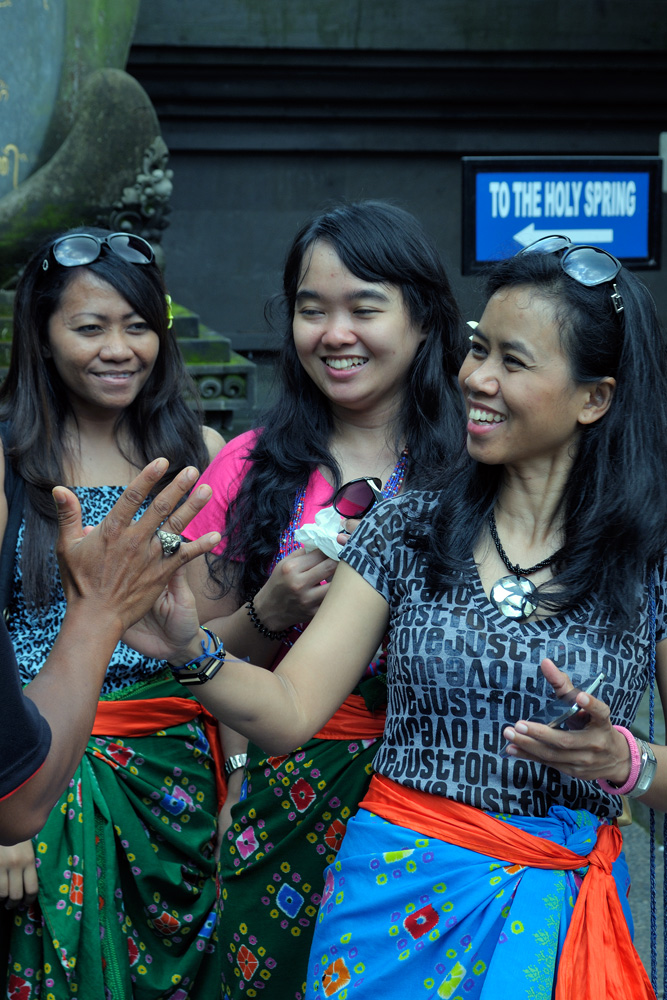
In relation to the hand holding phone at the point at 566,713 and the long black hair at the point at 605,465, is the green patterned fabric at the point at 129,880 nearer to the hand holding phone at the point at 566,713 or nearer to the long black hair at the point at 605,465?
the long black hair at the point at 605,465

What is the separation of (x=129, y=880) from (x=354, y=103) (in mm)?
7939

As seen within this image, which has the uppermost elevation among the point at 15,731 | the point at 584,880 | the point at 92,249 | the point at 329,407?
the point at 92,249

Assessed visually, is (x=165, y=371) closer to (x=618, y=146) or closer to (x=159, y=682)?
(x=159, y=682)

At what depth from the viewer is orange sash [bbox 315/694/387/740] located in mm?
2277

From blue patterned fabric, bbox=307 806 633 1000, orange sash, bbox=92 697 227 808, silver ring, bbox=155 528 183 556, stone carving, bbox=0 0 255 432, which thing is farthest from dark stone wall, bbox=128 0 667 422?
blue patterned fabric, bbox=307 806 633 1000

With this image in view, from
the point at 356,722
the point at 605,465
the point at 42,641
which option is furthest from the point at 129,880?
the point at 605,465

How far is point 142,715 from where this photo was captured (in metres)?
2.61

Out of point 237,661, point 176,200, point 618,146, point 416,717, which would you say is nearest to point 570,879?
point 416,717

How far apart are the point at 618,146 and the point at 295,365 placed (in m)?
8.06

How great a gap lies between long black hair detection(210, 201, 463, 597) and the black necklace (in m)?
0.45

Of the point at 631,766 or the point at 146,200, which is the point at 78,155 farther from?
the point at 631,766

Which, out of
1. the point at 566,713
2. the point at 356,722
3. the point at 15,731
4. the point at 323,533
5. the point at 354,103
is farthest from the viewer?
the point at 354,103

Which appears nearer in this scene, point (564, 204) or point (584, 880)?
point (584, 880)

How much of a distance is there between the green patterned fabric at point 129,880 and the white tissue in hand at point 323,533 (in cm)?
69
